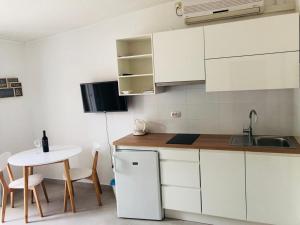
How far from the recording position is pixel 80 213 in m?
3.14

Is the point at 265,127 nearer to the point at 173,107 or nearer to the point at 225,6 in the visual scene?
the point at 173,107

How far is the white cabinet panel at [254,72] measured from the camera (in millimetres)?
2352

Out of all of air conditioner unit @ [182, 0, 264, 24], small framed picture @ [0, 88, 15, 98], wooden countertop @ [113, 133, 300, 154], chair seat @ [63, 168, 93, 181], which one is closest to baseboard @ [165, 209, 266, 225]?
wooden countertop @ [113, 133, 300, 154]

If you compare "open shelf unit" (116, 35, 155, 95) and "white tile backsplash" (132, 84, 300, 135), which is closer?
"white tile backsplash" (132, 84, 300, 135)

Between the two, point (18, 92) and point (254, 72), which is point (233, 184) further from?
point (18, 92)

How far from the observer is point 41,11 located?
2850 mm

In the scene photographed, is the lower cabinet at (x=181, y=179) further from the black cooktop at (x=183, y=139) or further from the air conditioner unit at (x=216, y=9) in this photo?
the air conditioner unit at (x=216, y=9)

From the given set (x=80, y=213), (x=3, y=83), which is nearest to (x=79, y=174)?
(x=80, y=213)

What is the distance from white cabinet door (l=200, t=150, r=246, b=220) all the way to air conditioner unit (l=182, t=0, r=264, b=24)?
141 cm

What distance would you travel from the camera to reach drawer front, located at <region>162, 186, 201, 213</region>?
2.63m

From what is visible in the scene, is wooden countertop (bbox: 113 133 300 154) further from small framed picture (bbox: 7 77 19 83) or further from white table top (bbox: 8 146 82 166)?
small framed picture (bbox: 7 77 19 83)

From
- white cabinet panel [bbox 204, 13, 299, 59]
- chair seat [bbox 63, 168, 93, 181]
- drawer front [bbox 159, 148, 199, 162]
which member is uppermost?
white cabinet panel [bbox 204, 13, 299, 59]

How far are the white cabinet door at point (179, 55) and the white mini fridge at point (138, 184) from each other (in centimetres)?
87

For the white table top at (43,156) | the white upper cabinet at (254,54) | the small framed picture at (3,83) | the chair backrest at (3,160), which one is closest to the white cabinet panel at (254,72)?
the white upper cabinet at (254,54)
